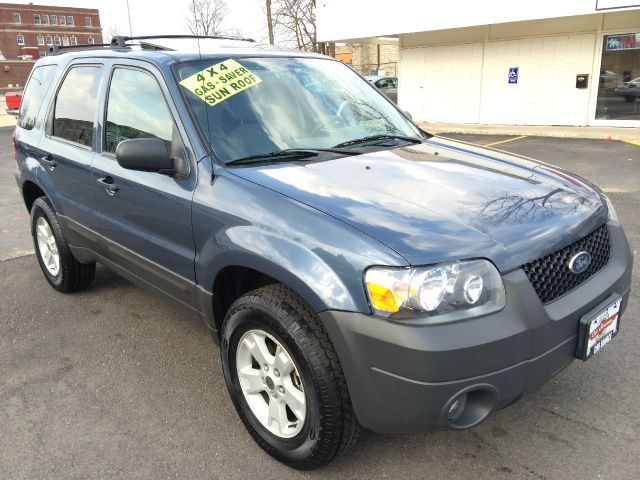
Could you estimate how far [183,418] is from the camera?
2895mm

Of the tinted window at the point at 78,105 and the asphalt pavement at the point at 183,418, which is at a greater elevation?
the tinted window at the point at 78,105

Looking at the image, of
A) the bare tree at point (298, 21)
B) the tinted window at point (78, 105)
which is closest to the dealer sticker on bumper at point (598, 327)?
the tinted window at point (78, 105)

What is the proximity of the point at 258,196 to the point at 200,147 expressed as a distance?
517 millimetres

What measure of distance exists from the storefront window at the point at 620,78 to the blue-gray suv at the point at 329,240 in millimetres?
12832

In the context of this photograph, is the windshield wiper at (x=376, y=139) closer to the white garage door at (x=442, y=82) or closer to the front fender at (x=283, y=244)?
the front fender at (x=283, y=244)

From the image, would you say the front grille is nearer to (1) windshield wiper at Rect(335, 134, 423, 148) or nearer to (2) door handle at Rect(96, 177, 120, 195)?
(1) windshield wiper at Rect(335, 134, 423, 148)

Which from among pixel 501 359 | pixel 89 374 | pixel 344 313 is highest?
pixel 344 313

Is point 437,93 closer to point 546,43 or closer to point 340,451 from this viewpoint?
point 546,43

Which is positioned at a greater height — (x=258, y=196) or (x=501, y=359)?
(x=258, y=196)

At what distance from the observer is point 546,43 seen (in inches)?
588

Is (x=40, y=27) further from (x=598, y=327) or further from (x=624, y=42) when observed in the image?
(x=598, y=327)

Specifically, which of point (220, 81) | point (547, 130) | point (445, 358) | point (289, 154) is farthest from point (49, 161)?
point (547, 130)

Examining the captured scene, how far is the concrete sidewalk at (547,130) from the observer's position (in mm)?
13059

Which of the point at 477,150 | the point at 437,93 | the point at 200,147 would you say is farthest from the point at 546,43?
the point at 200,147
